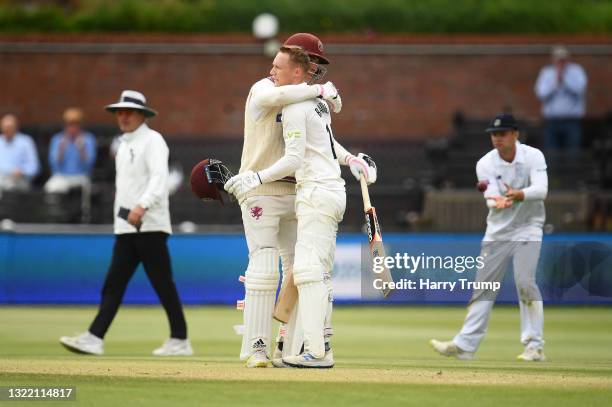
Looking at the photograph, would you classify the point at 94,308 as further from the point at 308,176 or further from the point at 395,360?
the point at 308,176

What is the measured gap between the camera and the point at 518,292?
11492 mm

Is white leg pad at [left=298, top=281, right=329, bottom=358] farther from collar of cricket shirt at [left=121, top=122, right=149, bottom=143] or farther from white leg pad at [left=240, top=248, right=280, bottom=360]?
collar of cricket shirt at [left=121, top=122, right=149, bottom=143]

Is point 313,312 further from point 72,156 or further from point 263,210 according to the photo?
point 72,156

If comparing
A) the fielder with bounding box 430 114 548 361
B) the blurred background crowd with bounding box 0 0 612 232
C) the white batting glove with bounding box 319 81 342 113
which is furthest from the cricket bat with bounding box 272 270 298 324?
the blurred background crowd with bounding box 0 0 612 232

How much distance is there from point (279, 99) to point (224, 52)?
14.6 metres

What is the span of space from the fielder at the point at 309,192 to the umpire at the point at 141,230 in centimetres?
274

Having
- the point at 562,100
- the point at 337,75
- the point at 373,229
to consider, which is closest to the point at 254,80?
the point at 337,75

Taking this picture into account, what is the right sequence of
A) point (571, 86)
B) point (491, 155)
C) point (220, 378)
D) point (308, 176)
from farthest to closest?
point (571, 86) < point (491, 155) < point (308, 176) < point (220, 378)

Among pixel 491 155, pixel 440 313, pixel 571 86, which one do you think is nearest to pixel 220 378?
pixel 491 155

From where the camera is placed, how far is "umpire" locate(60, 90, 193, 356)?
1217 cm

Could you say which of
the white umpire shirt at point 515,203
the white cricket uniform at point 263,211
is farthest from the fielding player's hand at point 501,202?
the white cricket uniform at point 263,211

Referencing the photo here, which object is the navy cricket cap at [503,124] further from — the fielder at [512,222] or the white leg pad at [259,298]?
the white leg pad at [259,298]

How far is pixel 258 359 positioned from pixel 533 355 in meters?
3.08

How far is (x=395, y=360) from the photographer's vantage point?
1123cm
